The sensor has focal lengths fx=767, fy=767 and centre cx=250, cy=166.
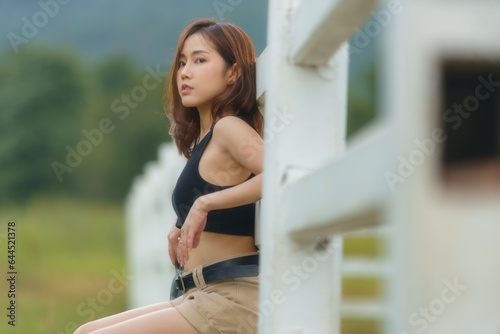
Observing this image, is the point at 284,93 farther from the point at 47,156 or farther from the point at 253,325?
the point at 47,156

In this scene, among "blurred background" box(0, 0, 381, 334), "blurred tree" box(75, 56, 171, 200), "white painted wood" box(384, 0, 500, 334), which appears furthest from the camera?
"blurred tree" box(75, 56, 171, 200)

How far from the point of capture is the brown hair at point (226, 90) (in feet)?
4.81

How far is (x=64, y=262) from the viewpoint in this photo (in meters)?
11.9

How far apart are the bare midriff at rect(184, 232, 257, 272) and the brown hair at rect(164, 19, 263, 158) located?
22cm

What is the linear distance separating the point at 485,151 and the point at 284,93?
58 cm

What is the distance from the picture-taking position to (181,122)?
1.64 meters

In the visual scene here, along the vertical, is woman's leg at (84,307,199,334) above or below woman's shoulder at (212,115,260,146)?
below

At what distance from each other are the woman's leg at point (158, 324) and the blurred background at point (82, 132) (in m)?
3.50

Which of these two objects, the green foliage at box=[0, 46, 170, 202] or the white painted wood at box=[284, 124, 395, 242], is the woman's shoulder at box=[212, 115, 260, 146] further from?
the green foliage at box=[0, 46, 170, 202]

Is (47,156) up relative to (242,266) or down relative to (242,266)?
up

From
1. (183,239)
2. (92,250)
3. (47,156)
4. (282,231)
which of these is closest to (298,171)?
(282,231)
